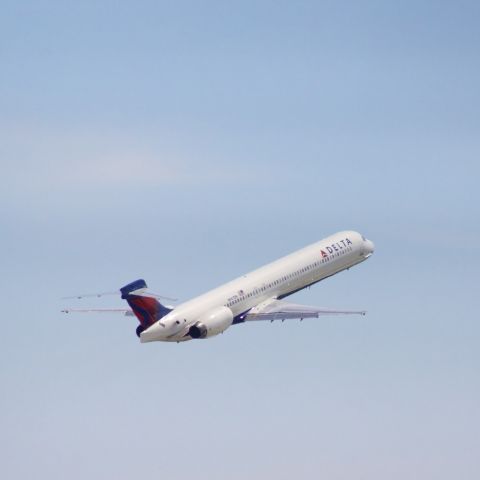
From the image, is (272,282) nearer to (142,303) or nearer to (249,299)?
(249,299)

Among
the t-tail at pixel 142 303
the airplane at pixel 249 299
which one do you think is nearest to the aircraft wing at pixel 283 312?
the airplane at pixel 249 299

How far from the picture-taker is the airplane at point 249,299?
124125 millimetres

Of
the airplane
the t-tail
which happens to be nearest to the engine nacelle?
the airplane

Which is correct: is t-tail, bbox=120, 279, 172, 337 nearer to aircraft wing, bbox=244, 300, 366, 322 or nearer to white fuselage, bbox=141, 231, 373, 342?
white fuselage, bbox=141, 231, 373, 342

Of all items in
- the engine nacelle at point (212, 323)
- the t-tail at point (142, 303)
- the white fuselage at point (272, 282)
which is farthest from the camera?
the engine nacelle at point (212, 323)

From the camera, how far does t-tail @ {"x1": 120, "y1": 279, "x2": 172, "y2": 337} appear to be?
123375mm

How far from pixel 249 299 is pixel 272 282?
519 centimetres

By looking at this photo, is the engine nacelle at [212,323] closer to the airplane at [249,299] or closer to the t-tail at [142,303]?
the airplane at [249,299]

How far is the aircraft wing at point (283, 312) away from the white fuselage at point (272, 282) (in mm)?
690

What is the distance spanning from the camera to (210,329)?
414 ft

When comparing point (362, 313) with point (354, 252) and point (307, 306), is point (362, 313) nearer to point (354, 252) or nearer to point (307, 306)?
point (307, 306)

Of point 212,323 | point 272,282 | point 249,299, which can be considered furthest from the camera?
point 272,282

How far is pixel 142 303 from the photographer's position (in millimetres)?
123750

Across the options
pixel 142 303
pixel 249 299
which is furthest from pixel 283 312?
pixel 142 303
